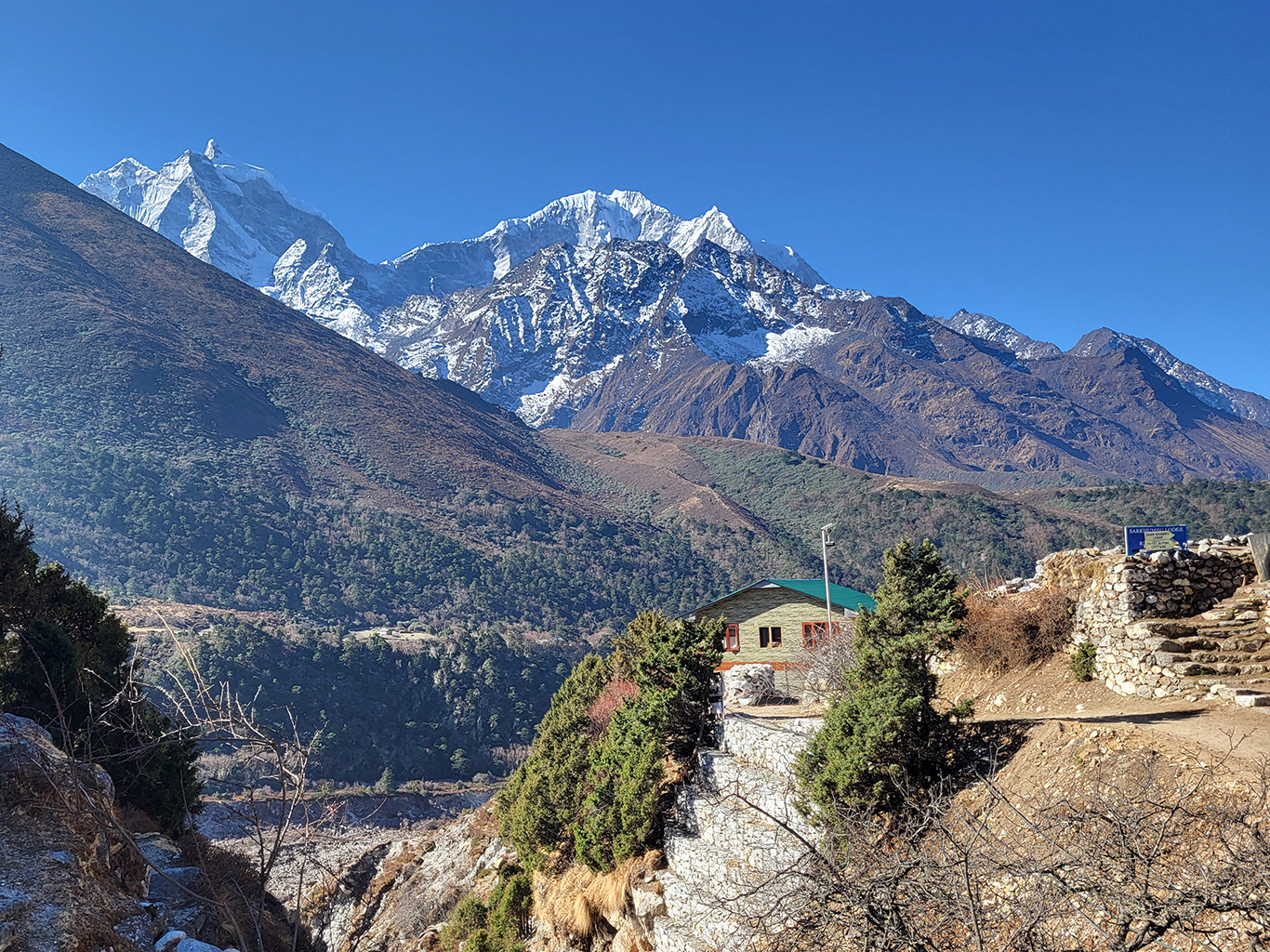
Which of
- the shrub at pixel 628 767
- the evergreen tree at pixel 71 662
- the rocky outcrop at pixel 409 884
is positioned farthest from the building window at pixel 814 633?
the evergreen tree at pixel 71 662

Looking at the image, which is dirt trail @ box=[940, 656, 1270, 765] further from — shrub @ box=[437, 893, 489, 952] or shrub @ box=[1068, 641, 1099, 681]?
shrub @ box=[437, 893, 489, 952]

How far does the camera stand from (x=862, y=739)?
1240cm

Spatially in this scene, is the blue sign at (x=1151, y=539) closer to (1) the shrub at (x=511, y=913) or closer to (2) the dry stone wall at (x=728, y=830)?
(2) the dry stone wall at (x=728, y=830)

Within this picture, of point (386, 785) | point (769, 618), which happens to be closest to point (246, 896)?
point (769, 618)

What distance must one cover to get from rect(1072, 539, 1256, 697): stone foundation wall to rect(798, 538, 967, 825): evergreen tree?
269cm

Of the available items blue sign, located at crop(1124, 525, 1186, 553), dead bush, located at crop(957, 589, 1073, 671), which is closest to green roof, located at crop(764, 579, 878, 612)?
dead bush, located at crop(957, 589, 1073, 671)

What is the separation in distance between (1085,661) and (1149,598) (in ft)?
5.13

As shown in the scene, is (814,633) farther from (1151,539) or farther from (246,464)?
(246,464)

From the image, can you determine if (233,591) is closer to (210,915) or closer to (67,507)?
(67,507)

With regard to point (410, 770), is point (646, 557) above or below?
above

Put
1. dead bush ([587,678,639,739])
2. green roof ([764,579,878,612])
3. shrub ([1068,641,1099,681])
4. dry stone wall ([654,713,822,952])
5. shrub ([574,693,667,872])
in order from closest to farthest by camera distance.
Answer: dry stone wall ([654,713,822,952]) < shrub ([1068,641,1099,681]) < shrub ([574,693,667,872]) < dead bush ([587,678,639,739]) < green roof ([764,579,878,612])

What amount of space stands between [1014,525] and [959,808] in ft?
405

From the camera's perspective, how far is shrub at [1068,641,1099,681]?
573 inches

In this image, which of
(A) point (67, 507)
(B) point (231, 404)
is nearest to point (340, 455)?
(B) point (231, 404)
